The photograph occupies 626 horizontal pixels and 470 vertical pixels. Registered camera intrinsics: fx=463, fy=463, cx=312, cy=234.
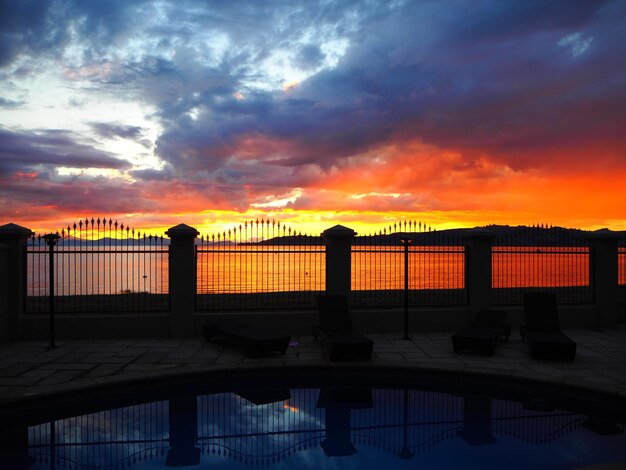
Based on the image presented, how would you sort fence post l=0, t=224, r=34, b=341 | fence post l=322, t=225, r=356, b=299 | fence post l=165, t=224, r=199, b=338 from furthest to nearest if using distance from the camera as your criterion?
fence post l=322, t=225, r=356, b=299, fence post l=165, t=224, r=199, b=338, fence post l=0, t=224, r=34, b=341

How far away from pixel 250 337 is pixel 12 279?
578 centimetres

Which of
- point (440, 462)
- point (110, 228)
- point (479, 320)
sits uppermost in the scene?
point (110, 228)

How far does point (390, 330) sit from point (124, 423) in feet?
21.9

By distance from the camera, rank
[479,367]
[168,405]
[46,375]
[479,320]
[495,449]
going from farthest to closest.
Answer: [479,320], [479,367], [46,375], [168,405], [495,449]

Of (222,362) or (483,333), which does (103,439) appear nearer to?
(222,362)

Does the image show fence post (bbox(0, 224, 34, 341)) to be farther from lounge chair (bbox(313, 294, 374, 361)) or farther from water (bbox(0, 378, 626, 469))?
lounge chair (bbox(313, 294, 374, 361))

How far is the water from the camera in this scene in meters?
5.41

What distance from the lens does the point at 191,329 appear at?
10.7 m

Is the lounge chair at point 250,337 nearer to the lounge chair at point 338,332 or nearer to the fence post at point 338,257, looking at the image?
the lounge chair at point 338,332

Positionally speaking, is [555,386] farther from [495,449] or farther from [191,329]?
[191,329]

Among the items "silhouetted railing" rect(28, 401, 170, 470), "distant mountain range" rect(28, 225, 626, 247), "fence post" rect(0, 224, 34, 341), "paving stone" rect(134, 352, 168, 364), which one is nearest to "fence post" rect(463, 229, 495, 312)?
"distant mountain range" rect(28, 225, 626, 247)

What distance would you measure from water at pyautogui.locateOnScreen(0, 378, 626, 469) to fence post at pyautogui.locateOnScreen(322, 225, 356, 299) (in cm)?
358

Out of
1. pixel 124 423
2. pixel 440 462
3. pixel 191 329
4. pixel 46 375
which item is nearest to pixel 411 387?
pixel 440 462

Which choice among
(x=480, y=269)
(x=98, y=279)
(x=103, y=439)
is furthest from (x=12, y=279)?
(x=480, y=269)
